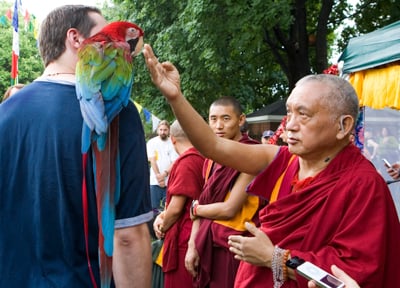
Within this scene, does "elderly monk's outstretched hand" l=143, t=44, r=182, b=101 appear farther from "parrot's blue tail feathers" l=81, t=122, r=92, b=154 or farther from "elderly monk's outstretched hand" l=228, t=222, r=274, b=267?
"elderly monk's outstretched hand" l=228, t=222, r=274, b=267

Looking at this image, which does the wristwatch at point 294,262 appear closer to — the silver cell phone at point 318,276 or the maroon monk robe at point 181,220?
the silver cell phone at point 318,276

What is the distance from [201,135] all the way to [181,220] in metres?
1.77

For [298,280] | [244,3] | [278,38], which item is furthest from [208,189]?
[278,38]

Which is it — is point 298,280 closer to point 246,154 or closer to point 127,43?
point 246,154

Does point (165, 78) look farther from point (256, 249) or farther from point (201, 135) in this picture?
point (256, 249)

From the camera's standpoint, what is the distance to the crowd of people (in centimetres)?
156

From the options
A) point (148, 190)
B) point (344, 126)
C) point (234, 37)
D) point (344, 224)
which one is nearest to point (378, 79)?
point (344, 126)

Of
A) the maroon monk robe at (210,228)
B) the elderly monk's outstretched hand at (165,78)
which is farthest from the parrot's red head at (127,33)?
the maroon monk robe at (210,228)

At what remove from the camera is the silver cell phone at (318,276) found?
1.71 m

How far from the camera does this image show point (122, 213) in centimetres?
160

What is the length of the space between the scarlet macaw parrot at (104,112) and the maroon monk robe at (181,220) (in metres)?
2.17

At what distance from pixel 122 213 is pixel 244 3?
856 centimetres

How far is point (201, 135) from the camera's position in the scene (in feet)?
7.41

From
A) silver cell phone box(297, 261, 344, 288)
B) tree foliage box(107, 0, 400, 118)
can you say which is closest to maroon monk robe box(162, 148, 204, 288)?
silver cell phone box(297, 261, 344, 288)
